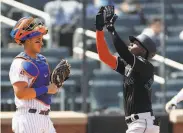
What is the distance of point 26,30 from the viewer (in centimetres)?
551

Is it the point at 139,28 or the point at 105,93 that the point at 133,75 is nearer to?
the point at 105,93

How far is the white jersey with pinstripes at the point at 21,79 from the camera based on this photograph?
5375 millimetres

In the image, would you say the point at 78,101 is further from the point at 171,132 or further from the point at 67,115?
the point at 171,132

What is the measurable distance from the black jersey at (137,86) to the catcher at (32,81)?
613 mm

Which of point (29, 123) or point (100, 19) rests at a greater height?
point (100, 19)

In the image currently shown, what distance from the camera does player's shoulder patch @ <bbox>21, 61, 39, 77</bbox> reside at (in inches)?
213

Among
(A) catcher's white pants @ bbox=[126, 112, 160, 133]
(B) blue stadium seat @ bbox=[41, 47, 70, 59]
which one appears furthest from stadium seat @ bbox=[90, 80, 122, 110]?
(A) catcher's white pants @ bbox=[126, 112, 160, 133]

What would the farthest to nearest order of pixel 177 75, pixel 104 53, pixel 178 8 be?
1. pixel 178 8
2. pixel 177 75
3. pixel 104 53

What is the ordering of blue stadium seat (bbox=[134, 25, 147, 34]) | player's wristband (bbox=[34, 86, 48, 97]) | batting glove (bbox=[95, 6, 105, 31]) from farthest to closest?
blue stadium seat (bbox=[134, 25, 147, 34]) → batting glove (bbox=[95, 6, 105, 31]) → player's wristband (bbox=[34, 86, 48, 97])

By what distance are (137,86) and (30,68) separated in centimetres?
101

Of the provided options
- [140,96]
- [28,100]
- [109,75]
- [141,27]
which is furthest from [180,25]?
[28,100]

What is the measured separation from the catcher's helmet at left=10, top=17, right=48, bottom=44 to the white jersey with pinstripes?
0.19m

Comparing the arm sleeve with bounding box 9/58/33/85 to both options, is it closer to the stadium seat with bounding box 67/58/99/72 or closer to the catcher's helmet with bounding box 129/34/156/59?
the catcher's helmet with bounding box 129/34/156/59

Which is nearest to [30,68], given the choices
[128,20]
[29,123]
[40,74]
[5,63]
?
[40,74]
